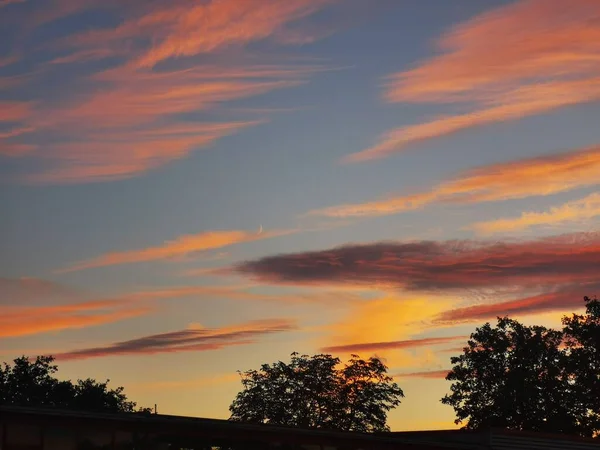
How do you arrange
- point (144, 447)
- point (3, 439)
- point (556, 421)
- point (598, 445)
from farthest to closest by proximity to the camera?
point (556, 421) < point (598, 445) < point (144, 447) < point (3, 439)

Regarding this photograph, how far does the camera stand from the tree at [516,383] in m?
100

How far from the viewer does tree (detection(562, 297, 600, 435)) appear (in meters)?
99.9

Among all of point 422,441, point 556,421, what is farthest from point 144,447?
point 556,421

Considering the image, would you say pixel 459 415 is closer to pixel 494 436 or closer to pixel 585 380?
Answer: pixel 585 380

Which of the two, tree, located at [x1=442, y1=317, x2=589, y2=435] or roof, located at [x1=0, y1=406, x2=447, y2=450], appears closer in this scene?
roof, located at [x1=0, y1=406, x2=447, y2=450]

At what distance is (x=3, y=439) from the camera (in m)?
34.6

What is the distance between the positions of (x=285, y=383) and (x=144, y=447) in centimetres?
7270

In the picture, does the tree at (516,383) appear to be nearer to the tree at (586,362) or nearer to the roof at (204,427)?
the tree at (586,362)

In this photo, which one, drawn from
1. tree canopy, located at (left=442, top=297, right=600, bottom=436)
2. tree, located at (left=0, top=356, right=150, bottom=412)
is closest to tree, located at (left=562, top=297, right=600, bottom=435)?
tree canopy, located at (left=442, top=297, right=600, bottom=436)

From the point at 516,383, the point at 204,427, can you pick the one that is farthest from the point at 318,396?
the point at 204,427

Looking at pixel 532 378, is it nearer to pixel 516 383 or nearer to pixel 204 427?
pixel 516 383

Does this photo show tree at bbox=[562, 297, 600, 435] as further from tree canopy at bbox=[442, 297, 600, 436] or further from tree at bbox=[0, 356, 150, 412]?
tree at bbox=[0, 356, 150, 412]

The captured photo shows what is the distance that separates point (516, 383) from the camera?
10181 cm

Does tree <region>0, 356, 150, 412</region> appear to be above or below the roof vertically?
above
